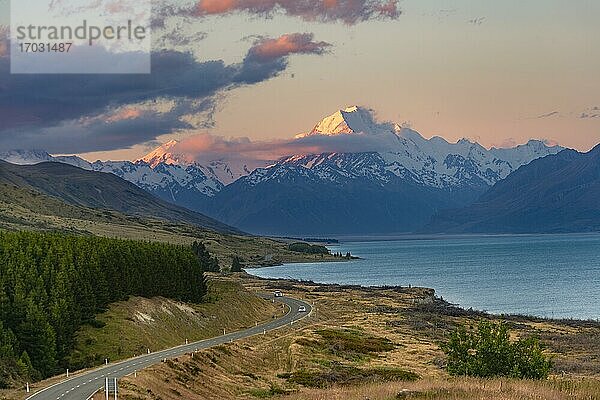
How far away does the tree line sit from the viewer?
8331 centimetres

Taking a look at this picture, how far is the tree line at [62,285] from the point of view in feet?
273

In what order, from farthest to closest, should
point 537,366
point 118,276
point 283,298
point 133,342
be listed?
point 283,298 < point 118,276 < point 133,342 < point 537,366

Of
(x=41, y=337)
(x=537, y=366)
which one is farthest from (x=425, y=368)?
(x=41, y=337)

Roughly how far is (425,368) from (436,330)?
141ft

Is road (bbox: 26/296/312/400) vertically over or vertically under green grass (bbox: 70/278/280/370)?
over

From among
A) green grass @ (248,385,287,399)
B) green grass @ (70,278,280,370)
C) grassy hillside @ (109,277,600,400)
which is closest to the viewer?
grassy hillside @ (109,277,600,400)

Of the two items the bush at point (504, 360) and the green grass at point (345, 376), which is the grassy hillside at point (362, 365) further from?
the bush at point (504, 360)

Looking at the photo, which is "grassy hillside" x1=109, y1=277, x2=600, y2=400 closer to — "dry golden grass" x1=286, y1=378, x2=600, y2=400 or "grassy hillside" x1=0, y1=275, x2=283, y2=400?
"dry golden grass" x1=286, y1=378, x2=600, y2=400

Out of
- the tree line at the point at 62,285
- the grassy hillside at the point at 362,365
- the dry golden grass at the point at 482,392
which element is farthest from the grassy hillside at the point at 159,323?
the dry golden grass at the point at 482,392

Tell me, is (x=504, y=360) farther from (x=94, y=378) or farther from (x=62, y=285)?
(x=62, y=285)

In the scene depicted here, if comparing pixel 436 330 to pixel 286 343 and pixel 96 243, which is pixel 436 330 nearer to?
pixel 286 343

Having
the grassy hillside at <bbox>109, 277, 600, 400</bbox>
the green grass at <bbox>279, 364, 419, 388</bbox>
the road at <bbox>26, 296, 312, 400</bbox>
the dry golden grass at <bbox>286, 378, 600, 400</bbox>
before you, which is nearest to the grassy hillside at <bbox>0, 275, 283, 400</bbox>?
the road at <bbox>26, 296, 312, 400</bbox>

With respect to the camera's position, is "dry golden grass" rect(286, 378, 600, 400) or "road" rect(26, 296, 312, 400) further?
"road" rect(26, 296, 312, 400)

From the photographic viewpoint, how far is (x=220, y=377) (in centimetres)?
7731
